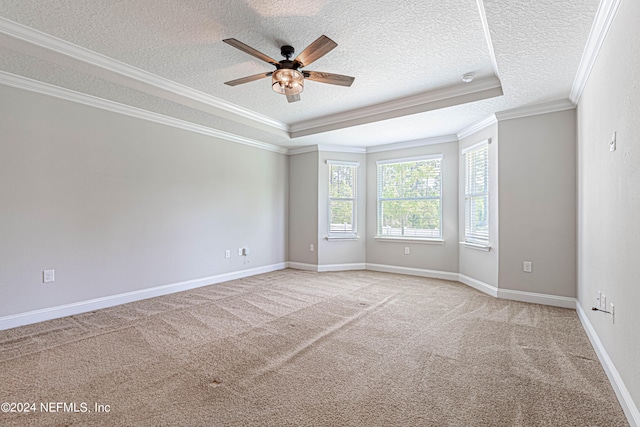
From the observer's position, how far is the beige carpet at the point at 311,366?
177cm

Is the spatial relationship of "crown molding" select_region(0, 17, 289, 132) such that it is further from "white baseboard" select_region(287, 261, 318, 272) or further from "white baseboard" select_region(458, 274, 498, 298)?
"white baseboard" select_region(458, 274, 498, 298)

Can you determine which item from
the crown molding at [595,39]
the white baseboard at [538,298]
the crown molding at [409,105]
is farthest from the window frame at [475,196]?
the crown molding at [595,39]

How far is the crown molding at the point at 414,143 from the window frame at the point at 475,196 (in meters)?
0.39

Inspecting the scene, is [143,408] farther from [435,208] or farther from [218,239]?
[435,208]

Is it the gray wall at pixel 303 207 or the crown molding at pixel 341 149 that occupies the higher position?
the crown molding at pixel 341 149

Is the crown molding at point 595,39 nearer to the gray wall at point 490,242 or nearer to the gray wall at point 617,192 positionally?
the gray wall at point 617,192

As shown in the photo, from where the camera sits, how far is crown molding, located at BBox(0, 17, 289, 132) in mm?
2588

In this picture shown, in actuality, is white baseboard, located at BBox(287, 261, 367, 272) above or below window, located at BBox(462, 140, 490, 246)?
below

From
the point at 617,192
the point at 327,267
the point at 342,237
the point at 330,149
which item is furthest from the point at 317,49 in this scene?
the point at 327,267

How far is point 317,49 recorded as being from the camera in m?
2.50

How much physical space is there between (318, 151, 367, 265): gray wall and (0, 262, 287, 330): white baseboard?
1661 mm

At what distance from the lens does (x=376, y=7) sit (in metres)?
2.38

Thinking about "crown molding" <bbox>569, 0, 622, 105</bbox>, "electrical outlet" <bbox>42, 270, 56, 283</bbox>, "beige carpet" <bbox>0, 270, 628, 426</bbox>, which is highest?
"crown molding" <bbox>569, 0, 622, 105</bbox>

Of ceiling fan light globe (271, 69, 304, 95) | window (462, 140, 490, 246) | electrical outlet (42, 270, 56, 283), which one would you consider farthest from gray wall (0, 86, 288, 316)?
window (462, 140, 490, 246)
